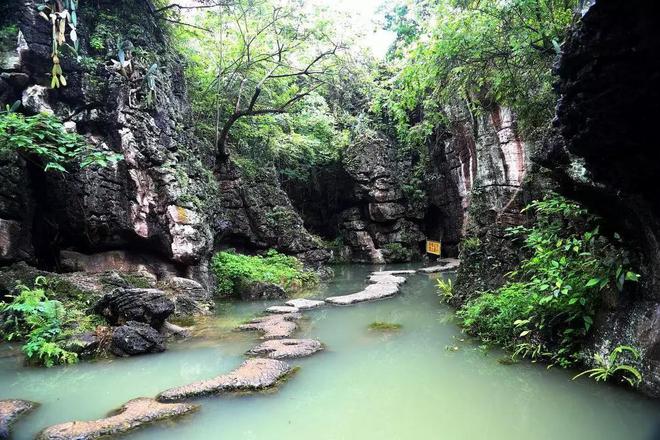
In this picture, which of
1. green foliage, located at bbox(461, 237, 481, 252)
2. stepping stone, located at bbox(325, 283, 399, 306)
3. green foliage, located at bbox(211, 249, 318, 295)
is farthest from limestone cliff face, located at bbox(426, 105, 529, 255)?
green foliage, located at bbox(211, 249, 318, 295)

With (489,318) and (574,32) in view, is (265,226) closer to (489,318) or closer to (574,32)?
(489,318)

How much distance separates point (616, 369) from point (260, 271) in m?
9.18

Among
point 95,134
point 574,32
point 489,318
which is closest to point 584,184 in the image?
point 574,32

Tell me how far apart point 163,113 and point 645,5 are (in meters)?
10.8

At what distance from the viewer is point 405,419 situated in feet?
12.1

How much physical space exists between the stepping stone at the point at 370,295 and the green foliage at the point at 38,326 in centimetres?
531

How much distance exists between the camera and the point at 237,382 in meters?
4.44

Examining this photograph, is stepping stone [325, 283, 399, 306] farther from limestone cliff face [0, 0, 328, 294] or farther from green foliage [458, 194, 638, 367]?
green foliage [458, 194, 638, 367]

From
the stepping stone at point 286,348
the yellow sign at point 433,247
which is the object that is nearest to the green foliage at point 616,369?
the stepping stone at point 286,348

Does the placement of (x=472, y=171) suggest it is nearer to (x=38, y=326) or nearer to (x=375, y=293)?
(x=375, y=293)

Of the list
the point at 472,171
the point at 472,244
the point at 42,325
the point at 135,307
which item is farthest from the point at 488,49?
the point at 472,171

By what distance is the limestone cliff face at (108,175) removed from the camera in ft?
28.2

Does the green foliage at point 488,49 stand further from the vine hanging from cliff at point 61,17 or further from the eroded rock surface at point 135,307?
the vine hanging from cliff at point 61,17

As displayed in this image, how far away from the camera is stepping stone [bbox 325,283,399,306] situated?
31.3 ft
